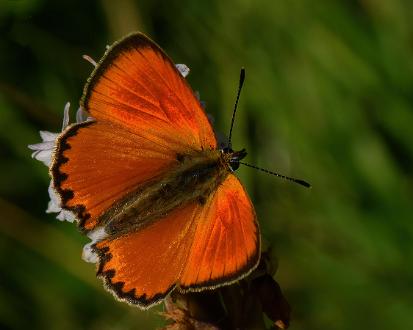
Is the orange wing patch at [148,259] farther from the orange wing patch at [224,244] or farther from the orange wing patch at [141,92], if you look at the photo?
the orange wing patch at [141,92]

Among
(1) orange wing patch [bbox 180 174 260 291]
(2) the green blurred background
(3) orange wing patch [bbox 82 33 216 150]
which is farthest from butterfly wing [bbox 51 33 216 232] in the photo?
(2) the green blurred background

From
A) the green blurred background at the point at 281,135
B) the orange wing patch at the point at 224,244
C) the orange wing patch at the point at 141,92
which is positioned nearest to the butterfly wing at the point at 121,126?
the orange wing patch at the point at 141,92

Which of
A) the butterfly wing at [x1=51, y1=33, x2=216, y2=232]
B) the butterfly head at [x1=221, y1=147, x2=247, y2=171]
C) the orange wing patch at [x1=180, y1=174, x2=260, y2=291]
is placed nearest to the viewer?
the orange wing patch at [x1=180, y1=174, x2=260, y2=291]

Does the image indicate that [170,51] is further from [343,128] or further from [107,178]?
[107,178]

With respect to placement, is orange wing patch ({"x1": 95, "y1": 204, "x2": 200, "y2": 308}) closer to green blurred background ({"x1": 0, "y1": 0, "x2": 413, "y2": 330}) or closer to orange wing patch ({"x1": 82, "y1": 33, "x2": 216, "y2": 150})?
orange wing patch ({"x1": 82, "y1": 33, "x2": 216, "y2": 150})

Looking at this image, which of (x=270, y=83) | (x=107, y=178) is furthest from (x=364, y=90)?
(x=107, y=178)

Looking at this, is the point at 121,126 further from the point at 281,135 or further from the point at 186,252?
the point at 281,135

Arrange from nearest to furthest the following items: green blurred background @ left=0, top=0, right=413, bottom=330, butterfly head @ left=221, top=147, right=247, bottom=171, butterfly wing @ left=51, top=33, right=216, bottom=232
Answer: butterfly wing @ left=51, top=33, right=216, bottom=232
butterfly head @ left=221, top=147, right=247, bottom=171
green blurred background @ left=0, top=0, right=413, bottom=330
